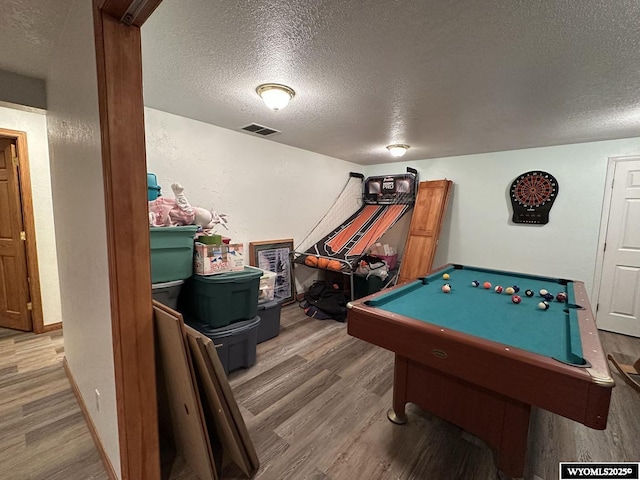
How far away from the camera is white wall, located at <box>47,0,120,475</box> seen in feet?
3.81

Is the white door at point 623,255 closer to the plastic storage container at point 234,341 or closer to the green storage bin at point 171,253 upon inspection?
the plastic storage container at point 234,341

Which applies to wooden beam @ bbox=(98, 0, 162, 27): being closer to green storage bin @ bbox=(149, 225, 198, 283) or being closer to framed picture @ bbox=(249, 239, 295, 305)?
green storage bin @ bbox=(149, 225, 198, 283)

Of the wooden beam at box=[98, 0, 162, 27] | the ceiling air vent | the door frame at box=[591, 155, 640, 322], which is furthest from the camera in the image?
the door frame at box=[591, 155, 640, 322]

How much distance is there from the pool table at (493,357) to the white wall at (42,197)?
337 cm

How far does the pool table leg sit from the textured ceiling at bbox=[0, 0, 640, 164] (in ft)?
5.99

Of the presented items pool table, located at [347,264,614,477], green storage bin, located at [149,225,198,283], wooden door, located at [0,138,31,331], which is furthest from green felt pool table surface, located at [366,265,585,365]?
wooden door, located at [0,138,31,331]

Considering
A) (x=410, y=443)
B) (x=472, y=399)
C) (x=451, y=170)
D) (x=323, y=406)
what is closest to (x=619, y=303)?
(x=451, y=170)

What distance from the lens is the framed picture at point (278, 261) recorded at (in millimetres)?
3494

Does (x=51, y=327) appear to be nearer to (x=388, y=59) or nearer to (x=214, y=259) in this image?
(x=214, y=259)

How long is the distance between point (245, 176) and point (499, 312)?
9.25 ft

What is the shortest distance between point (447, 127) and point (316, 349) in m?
2.56

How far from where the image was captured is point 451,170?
13.6 feet

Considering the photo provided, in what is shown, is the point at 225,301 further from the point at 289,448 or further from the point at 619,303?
the point at 619,303

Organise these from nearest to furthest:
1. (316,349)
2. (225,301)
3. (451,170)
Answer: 1. (225,301)
2. (316,349)
3. (451,170)
